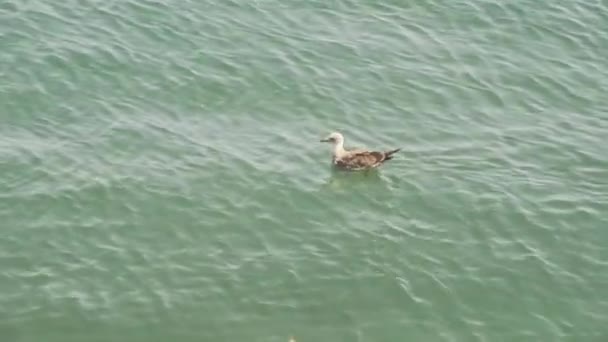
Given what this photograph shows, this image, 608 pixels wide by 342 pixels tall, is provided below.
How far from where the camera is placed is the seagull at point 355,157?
21.3 meters

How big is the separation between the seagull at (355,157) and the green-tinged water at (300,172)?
242 millimetres

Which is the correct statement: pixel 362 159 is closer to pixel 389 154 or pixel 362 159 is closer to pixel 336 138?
pixel 389 154

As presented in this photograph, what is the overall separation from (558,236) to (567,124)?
5.10 metres

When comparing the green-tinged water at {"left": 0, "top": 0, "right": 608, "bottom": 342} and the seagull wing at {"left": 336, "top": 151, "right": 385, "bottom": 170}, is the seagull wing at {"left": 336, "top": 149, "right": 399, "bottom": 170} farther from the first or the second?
the green-tinged water at {"left": 0, "top": 0, "right": 608, "bottom": 342}

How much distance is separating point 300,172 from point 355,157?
1172 millimetres

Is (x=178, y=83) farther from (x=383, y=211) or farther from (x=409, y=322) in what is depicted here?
(x=409, y=322)

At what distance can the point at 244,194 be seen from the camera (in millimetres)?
20031

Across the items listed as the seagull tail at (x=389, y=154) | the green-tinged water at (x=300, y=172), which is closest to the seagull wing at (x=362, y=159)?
the seagull tail at (x=389, y=154)

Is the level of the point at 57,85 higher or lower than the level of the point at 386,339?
higher

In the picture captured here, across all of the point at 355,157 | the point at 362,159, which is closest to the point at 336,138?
the point at 355,157

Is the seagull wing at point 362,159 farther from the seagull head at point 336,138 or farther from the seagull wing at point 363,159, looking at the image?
the seagull head at point 336,138

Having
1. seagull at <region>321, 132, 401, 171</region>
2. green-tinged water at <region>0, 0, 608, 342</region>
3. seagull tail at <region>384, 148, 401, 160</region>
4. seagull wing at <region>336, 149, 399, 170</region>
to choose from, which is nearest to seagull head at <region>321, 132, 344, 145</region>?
seagull at <region>321, 132, 401, 171</region>

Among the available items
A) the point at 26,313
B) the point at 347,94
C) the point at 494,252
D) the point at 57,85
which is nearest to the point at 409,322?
the point at 494,252

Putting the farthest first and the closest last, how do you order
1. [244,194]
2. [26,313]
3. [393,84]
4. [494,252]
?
[393,84], [244,194], [494,252], [26,313]
